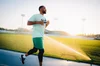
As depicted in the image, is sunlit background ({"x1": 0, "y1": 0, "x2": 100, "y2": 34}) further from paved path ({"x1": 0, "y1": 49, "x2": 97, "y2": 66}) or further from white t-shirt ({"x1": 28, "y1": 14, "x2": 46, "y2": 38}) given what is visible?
paved path ({"x1": 0, "y1": 49, "x2": 97, "y2": 66})

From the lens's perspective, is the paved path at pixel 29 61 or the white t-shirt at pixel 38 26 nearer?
the white t-shirt at pixel 38 26

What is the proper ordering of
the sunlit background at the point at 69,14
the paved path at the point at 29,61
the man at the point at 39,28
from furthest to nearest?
the sunlit background at the point at 69,14 → the paved path at the point at 29,61 → the man at the point at 39,28

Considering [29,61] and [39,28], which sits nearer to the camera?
[39,28]

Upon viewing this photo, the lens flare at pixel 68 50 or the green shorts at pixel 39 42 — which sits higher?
the green shorts at pixel 39 42

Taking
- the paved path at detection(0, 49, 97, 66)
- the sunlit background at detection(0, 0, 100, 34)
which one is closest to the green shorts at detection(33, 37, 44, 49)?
the paved path at detection(0, 49, 97, 66)

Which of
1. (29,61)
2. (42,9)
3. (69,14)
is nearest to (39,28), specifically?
(42,9)

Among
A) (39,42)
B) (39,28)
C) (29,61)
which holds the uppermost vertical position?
(39,28)

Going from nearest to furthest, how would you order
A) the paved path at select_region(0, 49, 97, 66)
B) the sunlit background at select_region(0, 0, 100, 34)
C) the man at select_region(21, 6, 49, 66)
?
the man at select_region(21, 6, 49, 66) → the paved path at select_region(0, 49, 97, 66) → the sunlit background at select_region(0, 0, 100, 34)

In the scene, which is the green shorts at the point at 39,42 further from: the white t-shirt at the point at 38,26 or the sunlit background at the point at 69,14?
the sunlit background at the point at 69,14

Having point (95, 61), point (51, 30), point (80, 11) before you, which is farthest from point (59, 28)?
point (95, 61)

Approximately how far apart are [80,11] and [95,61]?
1.04m

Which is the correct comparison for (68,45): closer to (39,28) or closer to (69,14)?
(69,14)

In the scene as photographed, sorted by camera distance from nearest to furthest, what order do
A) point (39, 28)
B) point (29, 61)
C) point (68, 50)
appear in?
1. point (39, 28)
2. point (29, 61)
3. point (68, 50)

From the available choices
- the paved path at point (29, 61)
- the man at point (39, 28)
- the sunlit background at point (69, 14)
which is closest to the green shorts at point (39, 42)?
the man at point (39, 28)
